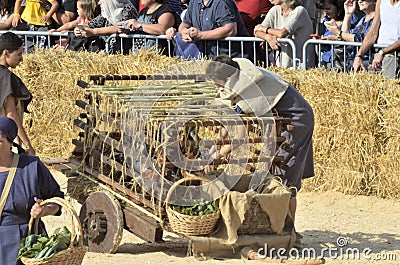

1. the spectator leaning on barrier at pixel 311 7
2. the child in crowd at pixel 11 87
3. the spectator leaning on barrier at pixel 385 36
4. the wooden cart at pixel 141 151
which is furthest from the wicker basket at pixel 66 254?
the spectator leaning on barrier at pixel 311 7

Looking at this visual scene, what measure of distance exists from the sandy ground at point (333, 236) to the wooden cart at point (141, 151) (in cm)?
30

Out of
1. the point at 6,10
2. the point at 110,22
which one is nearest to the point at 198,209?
the point at 110,22

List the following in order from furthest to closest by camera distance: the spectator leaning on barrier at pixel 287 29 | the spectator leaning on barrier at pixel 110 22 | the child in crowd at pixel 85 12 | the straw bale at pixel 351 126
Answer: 1. the child in crowd at pixel 85 12
2. the spectator leaning on barrier at pixel 110 22
3. the spectator leaning on barrier at pixel 287 29
4. the straw bale at pixel 351 126

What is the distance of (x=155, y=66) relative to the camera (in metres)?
12.1

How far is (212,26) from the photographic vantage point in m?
12.3

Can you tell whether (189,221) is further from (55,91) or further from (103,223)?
(55,91)

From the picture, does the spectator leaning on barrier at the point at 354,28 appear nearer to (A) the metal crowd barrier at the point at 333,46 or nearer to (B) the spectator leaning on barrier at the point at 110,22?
(A) the metal crowd barrier at the point at 333,46

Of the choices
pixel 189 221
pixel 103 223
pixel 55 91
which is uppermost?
pixel 189 221

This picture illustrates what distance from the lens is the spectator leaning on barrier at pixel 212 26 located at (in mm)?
12141

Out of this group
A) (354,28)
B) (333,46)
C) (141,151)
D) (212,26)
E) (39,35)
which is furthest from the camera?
(39,35)

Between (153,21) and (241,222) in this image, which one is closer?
(241,222)

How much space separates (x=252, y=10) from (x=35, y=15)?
4.01 meters

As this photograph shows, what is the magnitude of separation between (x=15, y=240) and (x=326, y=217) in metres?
4.73

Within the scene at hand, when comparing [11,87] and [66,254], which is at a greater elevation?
[11,87]
